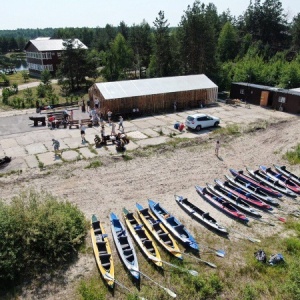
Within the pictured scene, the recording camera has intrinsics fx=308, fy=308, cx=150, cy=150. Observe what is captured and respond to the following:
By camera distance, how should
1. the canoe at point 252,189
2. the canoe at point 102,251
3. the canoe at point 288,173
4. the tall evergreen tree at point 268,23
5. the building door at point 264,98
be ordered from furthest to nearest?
the tall evergreen tree at point 268,23 → the building door at point 264,98 → the canoe at point 288,173 → the canoe at point 252,189 → the canoe at point 102,251

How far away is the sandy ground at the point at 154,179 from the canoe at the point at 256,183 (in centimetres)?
57

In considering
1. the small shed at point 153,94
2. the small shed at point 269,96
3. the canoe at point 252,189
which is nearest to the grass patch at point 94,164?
the canoe at point 252,189

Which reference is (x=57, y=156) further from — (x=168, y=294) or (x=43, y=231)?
(x=168, y=294)

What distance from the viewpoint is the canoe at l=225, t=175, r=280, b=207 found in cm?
1630

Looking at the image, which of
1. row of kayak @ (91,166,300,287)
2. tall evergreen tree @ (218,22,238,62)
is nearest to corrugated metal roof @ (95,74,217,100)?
row of kayak @ (91,166,300,287)

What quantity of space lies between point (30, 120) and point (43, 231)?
2070 cm

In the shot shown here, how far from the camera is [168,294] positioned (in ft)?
35.6

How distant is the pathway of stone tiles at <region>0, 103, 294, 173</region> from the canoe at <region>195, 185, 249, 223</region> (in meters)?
7.70

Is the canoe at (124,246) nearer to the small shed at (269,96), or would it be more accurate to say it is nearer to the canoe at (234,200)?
the canoe at (234,200)

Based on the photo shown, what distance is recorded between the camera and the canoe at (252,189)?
53.5 ft

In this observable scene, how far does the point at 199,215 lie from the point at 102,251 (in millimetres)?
5021

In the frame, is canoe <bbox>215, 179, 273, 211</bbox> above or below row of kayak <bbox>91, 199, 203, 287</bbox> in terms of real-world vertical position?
above

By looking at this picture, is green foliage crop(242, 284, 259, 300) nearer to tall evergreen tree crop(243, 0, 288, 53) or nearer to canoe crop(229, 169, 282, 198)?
canoe crop(229, 169, 282, 198)

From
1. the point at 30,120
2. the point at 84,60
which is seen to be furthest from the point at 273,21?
the point at 30,120
